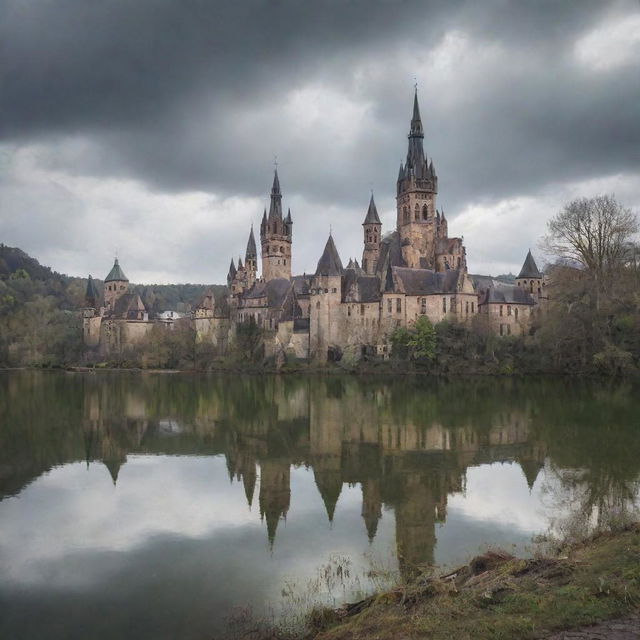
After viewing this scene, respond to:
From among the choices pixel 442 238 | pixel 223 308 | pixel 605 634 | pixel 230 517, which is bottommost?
pixel 230 517

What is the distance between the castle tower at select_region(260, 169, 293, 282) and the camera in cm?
9212

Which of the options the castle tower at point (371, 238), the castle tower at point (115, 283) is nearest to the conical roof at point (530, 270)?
the castle tower at point (371, 238)

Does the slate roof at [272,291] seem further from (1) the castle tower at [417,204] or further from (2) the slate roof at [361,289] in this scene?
(1) the castle tower at [417,204]

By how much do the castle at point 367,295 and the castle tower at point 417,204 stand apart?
0.42ft

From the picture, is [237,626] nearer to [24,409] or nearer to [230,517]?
[230,517]

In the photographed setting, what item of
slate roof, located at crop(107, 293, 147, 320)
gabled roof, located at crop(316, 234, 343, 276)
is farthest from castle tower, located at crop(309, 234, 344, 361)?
slate roof, located at crop(107, 293, 147, 320)

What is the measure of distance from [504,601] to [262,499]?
30.1 ft

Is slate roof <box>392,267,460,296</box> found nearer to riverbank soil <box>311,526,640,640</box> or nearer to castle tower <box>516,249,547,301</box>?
castle tower <box>516,249,547,301</box>

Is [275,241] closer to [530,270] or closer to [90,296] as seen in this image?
[90,296]

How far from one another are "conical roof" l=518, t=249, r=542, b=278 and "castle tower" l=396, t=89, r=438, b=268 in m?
10.8

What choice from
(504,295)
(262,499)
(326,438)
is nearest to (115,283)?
(504,295)

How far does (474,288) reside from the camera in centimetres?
6706

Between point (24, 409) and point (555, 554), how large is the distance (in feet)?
102

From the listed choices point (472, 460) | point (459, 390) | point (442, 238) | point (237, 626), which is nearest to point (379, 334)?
point (442, 238)
